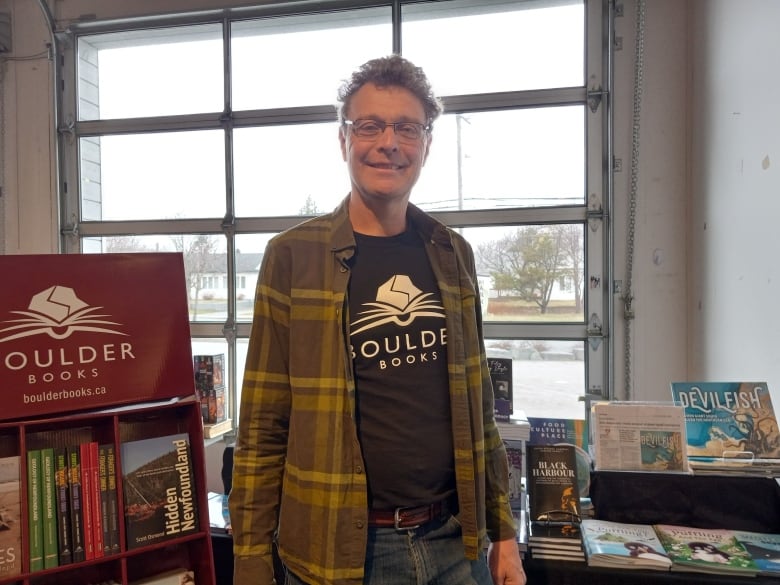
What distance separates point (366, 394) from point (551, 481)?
3.04 feet

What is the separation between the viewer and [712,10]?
2.15 metres

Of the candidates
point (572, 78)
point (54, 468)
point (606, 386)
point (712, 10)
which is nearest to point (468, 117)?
point (572, 78)

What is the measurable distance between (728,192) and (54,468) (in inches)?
99.3

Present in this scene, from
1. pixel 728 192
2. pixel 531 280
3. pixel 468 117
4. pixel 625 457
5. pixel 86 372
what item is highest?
Answer: pixel 468 117

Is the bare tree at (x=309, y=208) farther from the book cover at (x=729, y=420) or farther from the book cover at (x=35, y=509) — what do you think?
the book cover at (x=729, y=420)

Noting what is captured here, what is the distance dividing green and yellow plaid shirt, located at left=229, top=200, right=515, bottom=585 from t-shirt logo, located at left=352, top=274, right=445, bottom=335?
4 centimetres

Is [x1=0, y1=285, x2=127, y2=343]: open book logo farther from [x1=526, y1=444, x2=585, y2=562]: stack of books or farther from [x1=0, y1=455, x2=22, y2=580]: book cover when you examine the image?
[x1=526, y1=444, x2=585, y2=562]: stack of books

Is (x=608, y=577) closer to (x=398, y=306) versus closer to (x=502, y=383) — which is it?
(x=502, y=383)

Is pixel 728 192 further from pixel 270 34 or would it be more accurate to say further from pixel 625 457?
pixel 270 34

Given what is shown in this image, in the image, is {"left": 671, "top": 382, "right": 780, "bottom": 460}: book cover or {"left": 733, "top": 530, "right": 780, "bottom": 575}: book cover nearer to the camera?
{"left": 733, "top": 530, "right": 780, "bottom": 575}: book cover

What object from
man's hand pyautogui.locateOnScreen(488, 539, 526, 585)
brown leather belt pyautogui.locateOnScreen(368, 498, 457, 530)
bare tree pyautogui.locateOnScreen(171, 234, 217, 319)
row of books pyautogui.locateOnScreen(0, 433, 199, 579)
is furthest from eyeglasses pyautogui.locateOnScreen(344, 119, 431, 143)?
bare tree pyautogui.locateOnScreen(171, 234, 217, 319)

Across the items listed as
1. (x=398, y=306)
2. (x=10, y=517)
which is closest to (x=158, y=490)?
(x=10, y=517)

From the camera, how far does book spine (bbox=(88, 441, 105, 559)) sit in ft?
4.57

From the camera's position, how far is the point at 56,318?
1.40 meters
